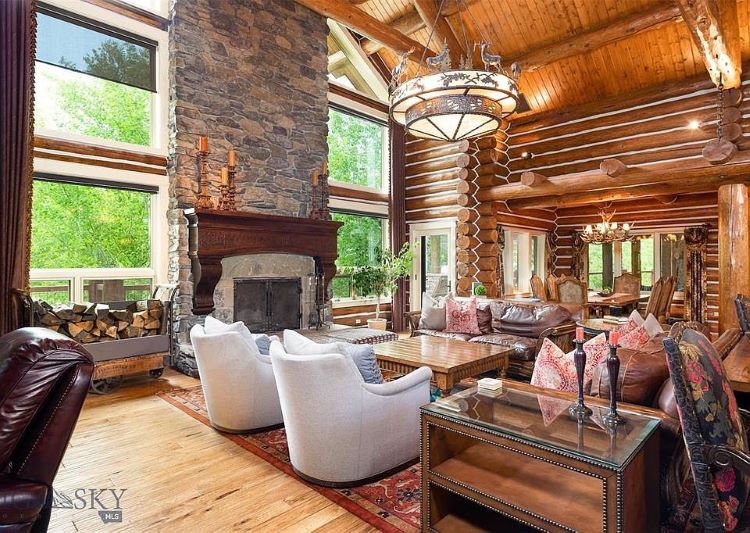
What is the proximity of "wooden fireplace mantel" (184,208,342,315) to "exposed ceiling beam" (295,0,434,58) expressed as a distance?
2882 millimetres

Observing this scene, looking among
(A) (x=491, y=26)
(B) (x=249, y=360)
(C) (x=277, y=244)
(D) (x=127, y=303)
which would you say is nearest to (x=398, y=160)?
(A) (x=491, y=26)

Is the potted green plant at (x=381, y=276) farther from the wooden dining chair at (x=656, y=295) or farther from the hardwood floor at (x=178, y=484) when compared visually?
the hardwood floor at (x=178, y=484)

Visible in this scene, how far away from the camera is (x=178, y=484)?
267 centimetres

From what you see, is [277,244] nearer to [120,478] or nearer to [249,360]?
[249,360]

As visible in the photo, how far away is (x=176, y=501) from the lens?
2.47 meters

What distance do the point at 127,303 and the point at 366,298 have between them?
14.6ft

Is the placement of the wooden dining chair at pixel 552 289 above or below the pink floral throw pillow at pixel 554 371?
above

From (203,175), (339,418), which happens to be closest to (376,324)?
(203,175)

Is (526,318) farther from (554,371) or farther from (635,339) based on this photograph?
(554,371)

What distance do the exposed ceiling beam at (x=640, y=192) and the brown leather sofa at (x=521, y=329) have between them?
10.3 ft

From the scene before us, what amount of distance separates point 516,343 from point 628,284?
18.7ft

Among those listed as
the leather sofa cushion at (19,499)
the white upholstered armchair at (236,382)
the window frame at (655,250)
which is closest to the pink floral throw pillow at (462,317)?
the white upholstered armchair at (236,382)

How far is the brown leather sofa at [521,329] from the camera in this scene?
16.3 feet

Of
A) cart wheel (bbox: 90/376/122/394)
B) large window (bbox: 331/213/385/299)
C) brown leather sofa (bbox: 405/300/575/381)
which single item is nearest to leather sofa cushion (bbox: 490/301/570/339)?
brown leather sofa (bbox: 405/300/575/381)
